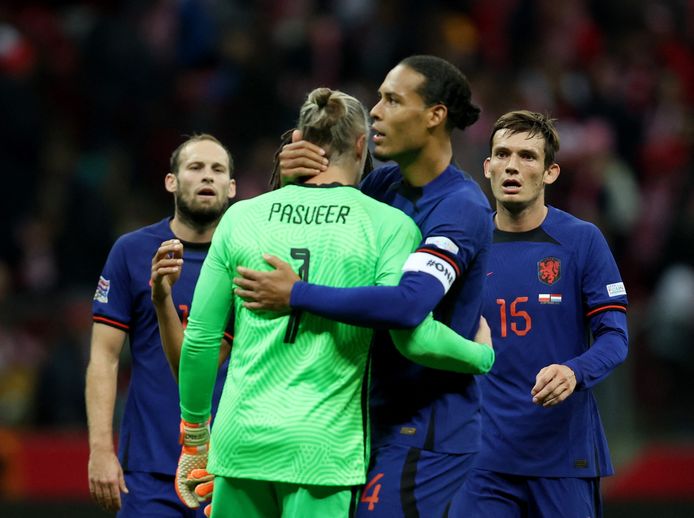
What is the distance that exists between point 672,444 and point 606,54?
4604mm

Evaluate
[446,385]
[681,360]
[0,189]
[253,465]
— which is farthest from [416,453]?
[0,189]

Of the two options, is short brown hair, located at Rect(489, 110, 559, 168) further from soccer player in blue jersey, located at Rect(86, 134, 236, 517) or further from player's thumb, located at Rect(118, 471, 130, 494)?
player's thumb, located at Rect(118, 471, 130, 494)

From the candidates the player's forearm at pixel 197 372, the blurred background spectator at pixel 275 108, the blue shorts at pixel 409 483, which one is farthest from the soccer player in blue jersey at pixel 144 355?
the blurred background spectator at pixel 275 108

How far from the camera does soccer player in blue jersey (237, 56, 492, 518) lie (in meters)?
4.08

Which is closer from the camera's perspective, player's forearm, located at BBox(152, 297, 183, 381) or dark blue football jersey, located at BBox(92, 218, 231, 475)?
player's forearm, located at BBox(152, 297, 183, 381)

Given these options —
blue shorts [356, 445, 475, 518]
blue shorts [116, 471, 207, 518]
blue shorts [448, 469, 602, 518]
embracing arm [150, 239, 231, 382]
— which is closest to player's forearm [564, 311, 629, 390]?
blue shorts [448, 469, 602, 518]

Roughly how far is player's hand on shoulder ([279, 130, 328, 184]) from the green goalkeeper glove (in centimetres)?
96

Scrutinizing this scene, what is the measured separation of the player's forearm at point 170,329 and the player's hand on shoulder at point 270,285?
1064mm

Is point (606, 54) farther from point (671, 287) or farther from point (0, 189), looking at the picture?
point (0, 189)

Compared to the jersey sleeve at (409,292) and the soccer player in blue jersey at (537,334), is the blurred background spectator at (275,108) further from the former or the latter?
the jersey sleeve at (409,292)

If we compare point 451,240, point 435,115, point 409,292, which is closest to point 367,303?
point 409,292

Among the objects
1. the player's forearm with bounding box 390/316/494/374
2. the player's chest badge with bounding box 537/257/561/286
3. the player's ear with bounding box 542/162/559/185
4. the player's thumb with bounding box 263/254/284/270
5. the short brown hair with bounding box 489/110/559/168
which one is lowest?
the player's forearm with bounding box 390/316/494/374

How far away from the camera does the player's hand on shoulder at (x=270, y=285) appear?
4.07 meters

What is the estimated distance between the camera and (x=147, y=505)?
5512 mm
